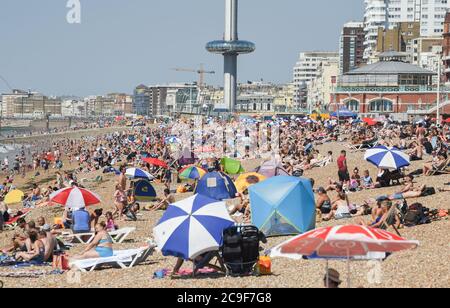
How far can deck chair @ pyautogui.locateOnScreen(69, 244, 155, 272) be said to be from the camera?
1183 centimetres

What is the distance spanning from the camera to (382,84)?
60.6 m

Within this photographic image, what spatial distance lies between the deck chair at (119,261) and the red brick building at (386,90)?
48.5 m

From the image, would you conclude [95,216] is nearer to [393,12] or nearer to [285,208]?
[285,208]

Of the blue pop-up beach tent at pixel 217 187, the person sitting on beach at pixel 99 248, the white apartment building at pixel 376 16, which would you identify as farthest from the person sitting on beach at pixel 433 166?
the white apartment building at pixel 376 16

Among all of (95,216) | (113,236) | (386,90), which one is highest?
(386,90)

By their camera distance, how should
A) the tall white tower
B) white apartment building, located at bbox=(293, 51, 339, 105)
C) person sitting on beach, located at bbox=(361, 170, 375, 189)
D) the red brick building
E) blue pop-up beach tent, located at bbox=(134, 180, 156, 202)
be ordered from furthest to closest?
white apartment building, located at bbox=(293, 51, 339, 105) → the tall white tower → the red brick building → blue pop-up beach tent, located at bbox=(134, 180, 156, 202) → person sitting on beach, located at bbox=(361, 170, 375, 189)

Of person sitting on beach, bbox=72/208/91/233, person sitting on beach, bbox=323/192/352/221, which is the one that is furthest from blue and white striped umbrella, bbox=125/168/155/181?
person sitting on beach, bbox=323/192/352/221

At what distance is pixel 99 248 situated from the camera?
39.9 ft

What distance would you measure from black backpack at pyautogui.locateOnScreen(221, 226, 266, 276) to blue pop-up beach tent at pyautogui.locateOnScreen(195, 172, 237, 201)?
26.2ft

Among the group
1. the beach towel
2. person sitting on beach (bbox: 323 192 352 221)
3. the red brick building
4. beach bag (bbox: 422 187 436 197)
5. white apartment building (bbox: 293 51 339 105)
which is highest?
white apartment building (bbox: 293 51 339 105)

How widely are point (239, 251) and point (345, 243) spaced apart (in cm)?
288

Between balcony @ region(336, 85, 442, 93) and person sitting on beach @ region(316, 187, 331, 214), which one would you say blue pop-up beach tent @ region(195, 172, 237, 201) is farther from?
balcony @ region(336, 85, 442, 93)

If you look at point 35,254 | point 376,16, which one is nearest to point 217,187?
point 35,254

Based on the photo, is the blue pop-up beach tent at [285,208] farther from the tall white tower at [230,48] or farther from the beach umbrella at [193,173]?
the tall white tower at [230,48]
